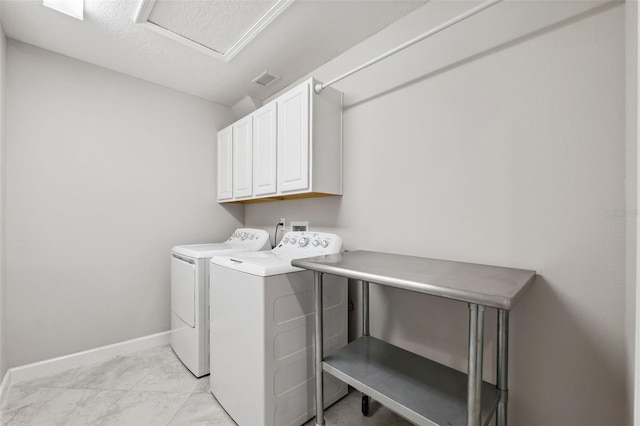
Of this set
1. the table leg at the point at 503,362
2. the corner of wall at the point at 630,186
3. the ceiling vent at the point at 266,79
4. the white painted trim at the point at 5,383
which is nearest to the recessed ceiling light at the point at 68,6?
the ceiling vent at the point at 266,79

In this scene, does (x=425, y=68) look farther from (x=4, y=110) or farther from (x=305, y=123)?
(x=4, y=110)

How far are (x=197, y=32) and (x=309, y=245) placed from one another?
66.4 inches

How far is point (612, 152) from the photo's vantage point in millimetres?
1019

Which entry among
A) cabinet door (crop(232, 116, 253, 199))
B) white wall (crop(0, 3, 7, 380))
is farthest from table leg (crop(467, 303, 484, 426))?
white wall (crop(0, 3, 7, 380))

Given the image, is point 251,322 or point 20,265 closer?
point 251,322

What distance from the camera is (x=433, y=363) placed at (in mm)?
1328

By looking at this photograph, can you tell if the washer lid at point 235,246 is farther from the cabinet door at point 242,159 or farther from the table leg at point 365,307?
the table leg at point 365,307

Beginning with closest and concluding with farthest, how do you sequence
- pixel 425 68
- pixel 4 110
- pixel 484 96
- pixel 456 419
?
pixel 456 419 < pixel 484 96 < pixel 425 68 < pixel 4 110

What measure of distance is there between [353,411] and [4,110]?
10.2ft

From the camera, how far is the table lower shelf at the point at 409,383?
3.25ft

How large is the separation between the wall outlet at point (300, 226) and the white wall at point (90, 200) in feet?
3.59

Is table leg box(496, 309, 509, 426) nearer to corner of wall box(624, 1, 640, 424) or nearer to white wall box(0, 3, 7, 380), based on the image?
corner of wall box(624, 1, 640, 424)

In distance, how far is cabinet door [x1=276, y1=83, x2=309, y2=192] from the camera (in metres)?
1.85

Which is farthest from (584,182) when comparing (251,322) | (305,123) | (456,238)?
(251,322)
